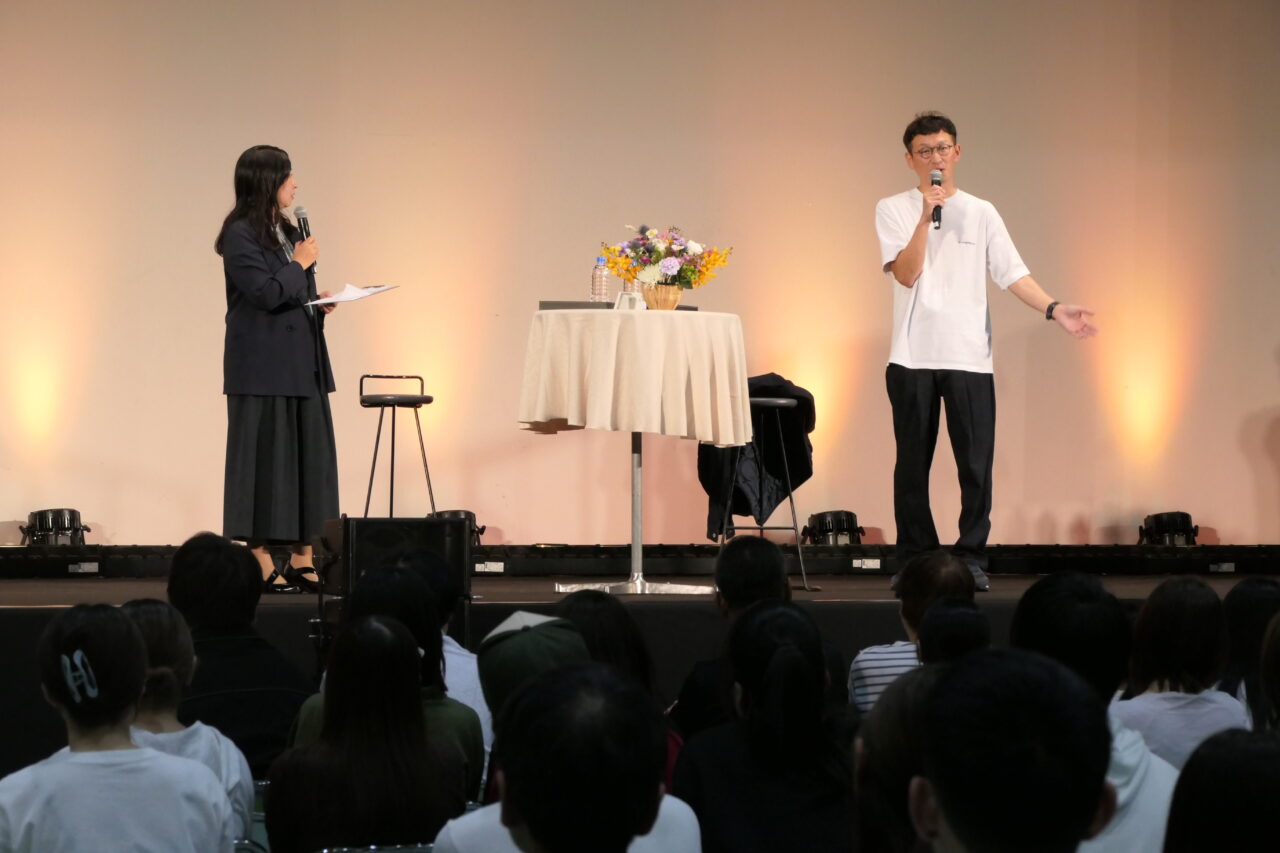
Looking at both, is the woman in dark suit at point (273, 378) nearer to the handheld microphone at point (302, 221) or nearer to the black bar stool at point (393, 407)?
the handheld microphone at point (302, 221)

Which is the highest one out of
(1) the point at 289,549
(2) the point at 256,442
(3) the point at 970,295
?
(3) the point at 970,295

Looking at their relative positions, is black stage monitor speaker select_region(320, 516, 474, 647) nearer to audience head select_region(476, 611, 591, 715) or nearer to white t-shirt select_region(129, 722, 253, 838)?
white t-shirt select_region(129, 722, 253, 838)

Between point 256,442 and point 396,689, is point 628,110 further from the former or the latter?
point 396,689

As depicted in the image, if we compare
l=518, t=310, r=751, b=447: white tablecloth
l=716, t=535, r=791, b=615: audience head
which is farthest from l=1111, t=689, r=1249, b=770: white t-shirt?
→ l=518, t=310, r=751, b=447: white tablecloth

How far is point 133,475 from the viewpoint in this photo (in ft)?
24.0

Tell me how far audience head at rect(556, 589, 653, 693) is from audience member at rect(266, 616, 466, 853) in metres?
0.62

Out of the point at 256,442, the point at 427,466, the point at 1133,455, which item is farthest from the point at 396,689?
the point at 1133,455

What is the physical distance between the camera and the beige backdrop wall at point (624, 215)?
7301 mm

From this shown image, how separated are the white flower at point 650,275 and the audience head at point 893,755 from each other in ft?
12.6

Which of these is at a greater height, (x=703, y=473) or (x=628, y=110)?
(x=628, y=110)

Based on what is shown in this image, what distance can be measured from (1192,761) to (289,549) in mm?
4553

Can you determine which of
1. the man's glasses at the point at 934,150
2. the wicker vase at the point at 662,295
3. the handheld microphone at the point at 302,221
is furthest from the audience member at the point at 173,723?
the man's glasses at the point at 934,150

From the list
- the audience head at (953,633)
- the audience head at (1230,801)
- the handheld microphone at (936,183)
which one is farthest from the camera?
the handheld microphone at (936,183)

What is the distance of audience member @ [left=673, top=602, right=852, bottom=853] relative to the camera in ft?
6.56
